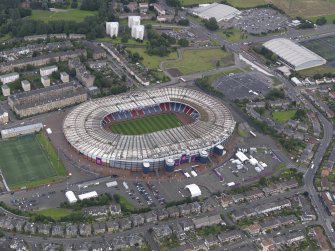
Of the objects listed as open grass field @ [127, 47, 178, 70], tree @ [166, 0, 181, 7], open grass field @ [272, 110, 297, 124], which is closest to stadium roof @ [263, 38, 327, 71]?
open grass field @ [272, 110, 297, 124]

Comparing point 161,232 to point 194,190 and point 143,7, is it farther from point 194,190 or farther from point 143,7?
point 143,7

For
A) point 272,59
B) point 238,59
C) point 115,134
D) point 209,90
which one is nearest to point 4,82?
point 115,134

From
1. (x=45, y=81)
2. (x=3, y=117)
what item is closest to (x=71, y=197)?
(x=3, y=117)

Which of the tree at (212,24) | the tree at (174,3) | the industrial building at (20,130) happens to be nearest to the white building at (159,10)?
the tree at (174,3)

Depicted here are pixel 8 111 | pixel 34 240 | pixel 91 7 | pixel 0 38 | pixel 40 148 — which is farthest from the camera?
pixel 91 7

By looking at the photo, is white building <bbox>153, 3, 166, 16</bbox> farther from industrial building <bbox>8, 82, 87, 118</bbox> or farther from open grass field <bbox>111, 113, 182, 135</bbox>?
Result: open grass field <bbox>111, 113, 182, 135</bbox>

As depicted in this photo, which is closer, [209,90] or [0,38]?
[209,90]

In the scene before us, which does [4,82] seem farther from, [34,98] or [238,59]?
[238,59]

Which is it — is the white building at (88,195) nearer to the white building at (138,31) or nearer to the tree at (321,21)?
the white building at (138,31)
